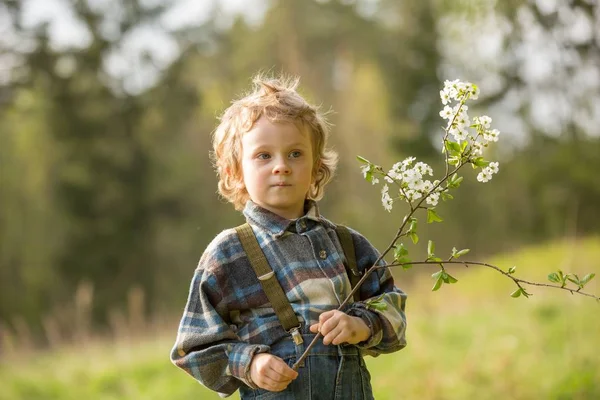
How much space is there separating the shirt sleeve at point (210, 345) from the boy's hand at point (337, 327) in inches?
7.6

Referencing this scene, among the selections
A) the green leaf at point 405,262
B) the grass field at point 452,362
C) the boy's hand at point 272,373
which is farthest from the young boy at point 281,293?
the grass field at point 452,362

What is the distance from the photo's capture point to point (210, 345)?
2.51 metres

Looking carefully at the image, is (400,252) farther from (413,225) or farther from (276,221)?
(276,221)

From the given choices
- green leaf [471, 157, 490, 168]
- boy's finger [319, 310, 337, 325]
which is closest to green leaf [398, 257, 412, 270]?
boy's finger [319, 310, 337, 325]

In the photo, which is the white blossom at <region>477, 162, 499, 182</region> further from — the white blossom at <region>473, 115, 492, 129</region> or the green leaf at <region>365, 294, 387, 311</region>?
the green leaf at <region>365, 294, 387, 311</region>

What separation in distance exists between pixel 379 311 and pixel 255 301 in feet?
1.28

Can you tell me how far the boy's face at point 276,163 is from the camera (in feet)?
8.55

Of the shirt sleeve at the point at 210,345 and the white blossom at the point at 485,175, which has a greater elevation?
the white blossom at the point at 485,175

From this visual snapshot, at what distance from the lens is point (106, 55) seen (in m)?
21.3

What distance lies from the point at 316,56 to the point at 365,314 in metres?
21.7

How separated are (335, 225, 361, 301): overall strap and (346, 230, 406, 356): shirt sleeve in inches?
1.5

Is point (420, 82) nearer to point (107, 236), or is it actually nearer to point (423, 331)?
point (107, 236)

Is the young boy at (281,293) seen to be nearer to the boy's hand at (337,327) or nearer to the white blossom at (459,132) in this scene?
the boy's hand at (337,327)

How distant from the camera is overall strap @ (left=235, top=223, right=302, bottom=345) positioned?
248 cm
